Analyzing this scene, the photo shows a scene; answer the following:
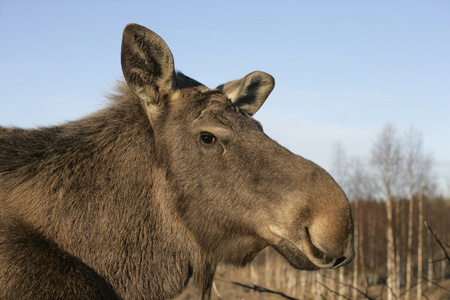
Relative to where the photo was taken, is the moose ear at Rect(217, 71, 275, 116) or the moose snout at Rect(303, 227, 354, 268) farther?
the moose ear at Rect(217, 71, 275, 116)

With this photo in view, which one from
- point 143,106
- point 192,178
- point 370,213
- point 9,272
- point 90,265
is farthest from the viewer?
point 370,213

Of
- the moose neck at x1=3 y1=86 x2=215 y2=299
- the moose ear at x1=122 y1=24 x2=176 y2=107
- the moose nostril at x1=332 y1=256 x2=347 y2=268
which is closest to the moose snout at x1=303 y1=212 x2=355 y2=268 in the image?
the moose nostril at x1=332 y1=256 x2=347 y2=268

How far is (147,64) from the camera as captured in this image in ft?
14.2

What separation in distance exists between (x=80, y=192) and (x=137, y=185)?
0.56 meters

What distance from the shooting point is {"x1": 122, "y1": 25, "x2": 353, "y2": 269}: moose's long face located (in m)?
3.65

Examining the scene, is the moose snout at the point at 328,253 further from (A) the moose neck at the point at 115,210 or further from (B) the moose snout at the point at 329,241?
(A) the moose neck at the point at 115,210

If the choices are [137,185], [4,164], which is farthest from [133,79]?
[4,164]

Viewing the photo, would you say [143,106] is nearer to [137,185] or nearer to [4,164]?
[137,185]

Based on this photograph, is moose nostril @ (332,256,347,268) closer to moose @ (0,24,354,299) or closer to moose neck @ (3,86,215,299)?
moose @ (0,24,354,299)

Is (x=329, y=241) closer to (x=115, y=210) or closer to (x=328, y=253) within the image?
(x=328, y=253)

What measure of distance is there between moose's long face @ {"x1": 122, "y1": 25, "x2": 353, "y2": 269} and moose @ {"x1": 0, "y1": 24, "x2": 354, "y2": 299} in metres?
0.01

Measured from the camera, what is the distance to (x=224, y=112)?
Result: 14.3ft

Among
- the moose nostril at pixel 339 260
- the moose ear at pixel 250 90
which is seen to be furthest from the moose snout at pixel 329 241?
the moose ear at pixel 250 90

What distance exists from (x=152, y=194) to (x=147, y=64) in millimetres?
1352
